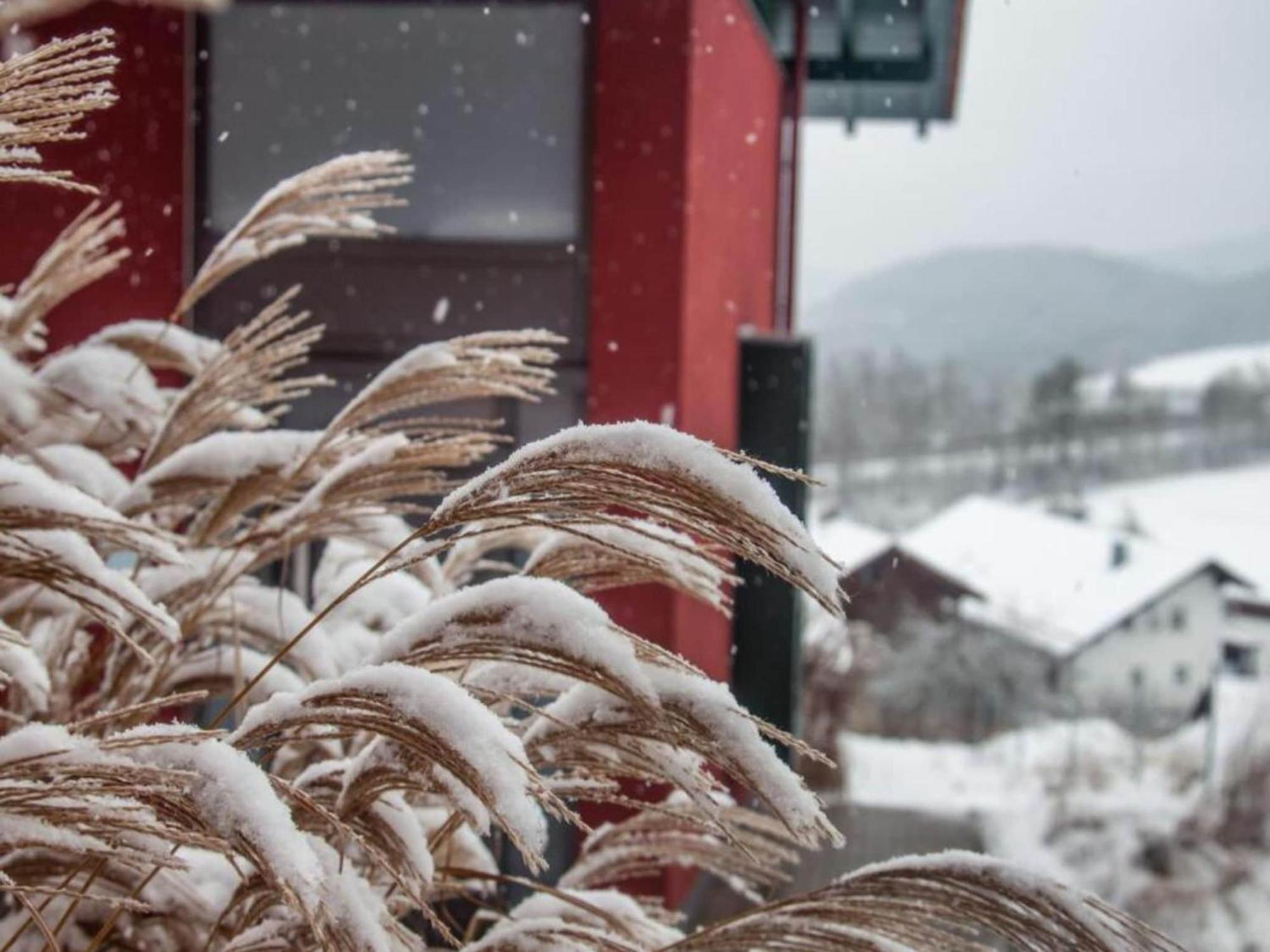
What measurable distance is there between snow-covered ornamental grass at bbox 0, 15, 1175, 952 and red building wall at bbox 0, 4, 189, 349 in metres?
2.23

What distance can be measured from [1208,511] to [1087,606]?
Answer: 362cm

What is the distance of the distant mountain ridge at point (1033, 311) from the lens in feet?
71.8

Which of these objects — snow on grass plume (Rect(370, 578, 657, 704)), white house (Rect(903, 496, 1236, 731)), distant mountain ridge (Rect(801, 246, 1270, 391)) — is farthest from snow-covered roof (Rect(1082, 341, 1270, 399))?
snow on grass plume (Rect(370, 578, 657, 704))

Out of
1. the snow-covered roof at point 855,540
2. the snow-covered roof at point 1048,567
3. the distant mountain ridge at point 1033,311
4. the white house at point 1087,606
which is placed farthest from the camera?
the distant mountain ridge at point 1033,311

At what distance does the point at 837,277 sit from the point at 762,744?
2814cm

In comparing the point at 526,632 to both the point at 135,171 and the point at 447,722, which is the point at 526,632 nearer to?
the point at 447,722

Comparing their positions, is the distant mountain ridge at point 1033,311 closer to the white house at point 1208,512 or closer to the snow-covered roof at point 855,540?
the white house at point 1208,512

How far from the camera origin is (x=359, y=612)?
150 centimetres

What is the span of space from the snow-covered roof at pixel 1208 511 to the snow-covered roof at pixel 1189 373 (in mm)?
1418

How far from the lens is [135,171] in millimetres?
3414

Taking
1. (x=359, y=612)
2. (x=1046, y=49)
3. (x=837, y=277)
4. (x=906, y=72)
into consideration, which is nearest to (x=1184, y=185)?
(x=1046, y=49)

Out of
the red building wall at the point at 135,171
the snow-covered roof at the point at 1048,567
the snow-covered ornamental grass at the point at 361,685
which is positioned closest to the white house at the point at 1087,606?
the snow-covered roof at the point at 1048,567

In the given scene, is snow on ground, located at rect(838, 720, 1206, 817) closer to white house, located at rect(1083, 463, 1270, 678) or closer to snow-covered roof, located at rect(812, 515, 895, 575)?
snow-covered roof, located at rect(812, 515, 895, 575)

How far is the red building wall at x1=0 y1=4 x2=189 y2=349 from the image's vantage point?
3.40 m
